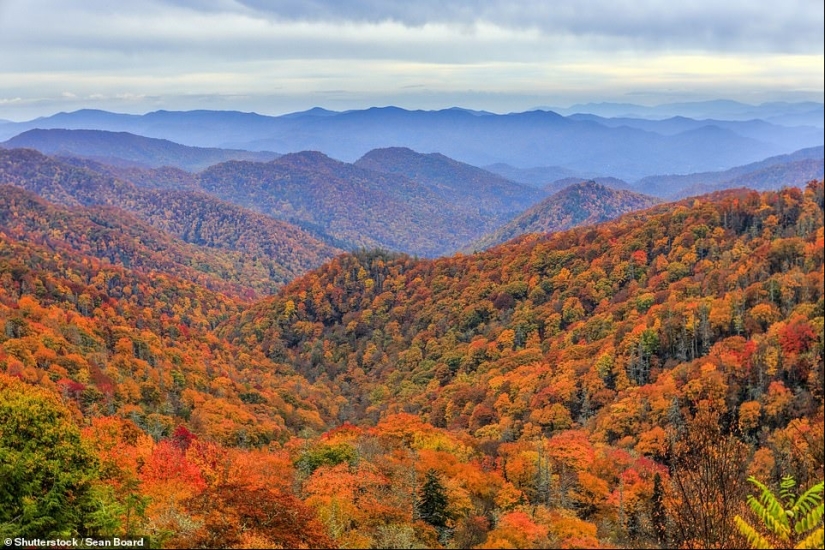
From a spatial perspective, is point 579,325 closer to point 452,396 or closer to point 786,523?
point 452,396

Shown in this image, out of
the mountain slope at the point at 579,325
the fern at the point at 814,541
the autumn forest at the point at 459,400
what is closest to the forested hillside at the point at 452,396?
the fern at the point at 814,541

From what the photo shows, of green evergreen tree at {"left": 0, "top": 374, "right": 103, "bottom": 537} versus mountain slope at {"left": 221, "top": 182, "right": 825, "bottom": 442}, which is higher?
green evergreen tree at {"left": 0, "top": 374, "right": 103, "bottom": 537}

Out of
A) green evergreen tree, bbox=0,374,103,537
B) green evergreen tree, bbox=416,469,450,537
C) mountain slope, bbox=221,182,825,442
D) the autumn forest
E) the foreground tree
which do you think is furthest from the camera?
mountain slope, bbox=221,182,825,442

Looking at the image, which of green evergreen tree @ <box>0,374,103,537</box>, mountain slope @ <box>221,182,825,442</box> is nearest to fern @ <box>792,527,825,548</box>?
green evergreen tree @ <box>0,374,103,537</box>

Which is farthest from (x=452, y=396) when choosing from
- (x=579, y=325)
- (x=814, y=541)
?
(x=814, y=541)

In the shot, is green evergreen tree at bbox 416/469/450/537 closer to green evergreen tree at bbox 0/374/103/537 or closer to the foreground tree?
green evergreen tree at bbox 0/374/103/537

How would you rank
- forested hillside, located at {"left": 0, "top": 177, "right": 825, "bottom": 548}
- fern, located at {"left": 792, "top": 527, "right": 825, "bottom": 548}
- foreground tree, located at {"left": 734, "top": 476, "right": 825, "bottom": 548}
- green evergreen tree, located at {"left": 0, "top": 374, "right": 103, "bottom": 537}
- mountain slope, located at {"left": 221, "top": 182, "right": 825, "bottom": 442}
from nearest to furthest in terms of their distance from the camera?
fern, located at {"left": 792, "top": 527, "right": 825, "bottom": 548}, foreground tree, located at {"left": 734, "top": 476, "right": 825, "bottom": 548}, green evergreen tree, located at {"left": 0, "top": 374, "right": 103, "bottom": 537}, forested hillside, located at {"left": 0, "top": 177, "right": 825, "bottom": 548}, mountain slope, located at {"left": 221, "top": 182, "right": 825, "bottom": 442}
